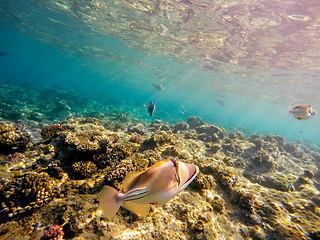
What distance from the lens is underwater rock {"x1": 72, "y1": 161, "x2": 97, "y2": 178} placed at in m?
4.18


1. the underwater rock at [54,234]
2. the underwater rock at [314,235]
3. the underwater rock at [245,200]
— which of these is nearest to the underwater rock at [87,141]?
the underwater rock at [54,234]

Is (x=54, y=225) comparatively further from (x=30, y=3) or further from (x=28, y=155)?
(x=30, y=3)

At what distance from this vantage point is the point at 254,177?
25.9 ft

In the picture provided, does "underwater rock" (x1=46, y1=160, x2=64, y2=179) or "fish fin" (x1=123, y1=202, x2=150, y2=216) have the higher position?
"fish fin" (x1=123, y1=202, x2=150, y2=216)

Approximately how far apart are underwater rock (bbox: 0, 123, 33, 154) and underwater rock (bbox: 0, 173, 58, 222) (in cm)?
258

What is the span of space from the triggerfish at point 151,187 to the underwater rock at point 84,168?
3132 millimetres

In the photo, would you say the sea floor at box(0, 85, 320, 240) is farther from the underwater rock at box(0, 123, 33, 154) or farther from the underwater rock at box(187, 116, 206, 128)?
the underwater rock at box(187, 116, 206, 128)

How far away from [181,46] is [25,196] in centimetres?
2412

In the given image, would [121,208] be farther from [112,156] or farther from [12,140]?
[12,140]

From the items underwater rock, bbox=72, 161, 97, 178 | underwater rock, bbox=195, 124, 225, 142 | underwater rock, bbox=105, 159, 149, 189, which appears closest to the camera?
underwater rock, bbox=105, 159, 149, 189

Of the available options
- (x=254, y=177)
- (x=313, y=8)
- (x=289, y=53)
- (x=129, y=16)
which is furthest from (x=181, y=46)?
(x=254, y=177)

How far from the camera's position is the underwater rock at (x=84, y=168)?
4.18 m

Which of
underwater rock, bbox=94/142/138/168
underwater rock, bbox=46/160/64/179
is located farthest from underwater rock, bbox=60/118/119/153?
underwater rock, bbox=46/160/64/179

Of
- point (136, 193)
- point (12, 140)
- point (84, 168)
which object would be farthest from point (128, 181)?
point (12, 140)
